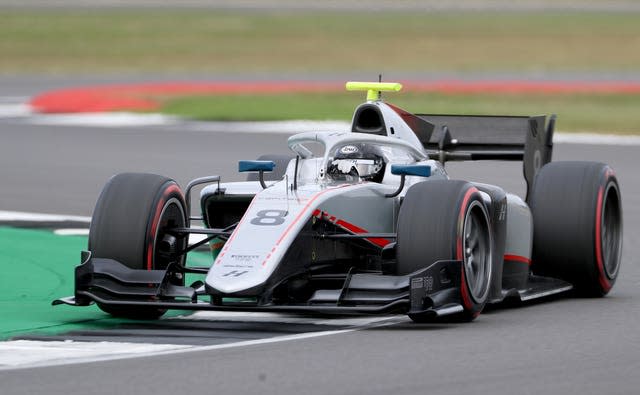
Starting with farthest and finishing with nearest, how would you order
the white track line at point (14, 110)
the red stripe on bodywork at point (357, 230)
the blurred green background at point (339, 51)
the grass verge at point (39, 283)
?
1. the blurred green background at point (339, 51)
2. the white track line at point (14, 110)
3. the red stripe on bodywork at point (357, 230)
4. the grass verge at point (39, 283)

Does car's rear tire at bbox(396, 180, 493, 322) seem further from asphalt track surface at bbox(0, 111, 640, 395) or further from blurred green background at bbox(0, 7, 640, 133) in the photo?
blurred green background at bbox(0, 7, 640, 133)

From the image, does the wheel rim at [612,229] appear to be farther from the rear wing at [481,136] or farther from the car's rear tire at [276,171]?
the car's rear tire at [276,171]

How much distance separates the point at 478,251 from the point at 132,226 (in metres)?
2.15

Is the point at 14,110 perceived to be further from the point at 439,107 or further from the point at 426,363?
the point at 426,363

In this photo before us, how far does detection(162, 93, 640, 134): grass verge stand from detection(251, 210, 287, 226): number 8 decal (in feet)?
58.6

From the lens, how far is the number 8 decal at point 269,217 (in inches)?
329

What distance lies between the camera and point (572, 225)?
32.2ft

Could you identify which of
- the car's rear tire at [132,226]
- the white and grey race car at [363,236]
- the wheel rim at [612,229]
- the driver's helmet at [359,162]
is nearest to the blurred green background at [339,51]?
the wheel rim at [612,229]

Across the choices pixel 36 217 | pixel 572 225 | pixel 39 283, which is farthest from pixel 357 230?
pixel 36 217

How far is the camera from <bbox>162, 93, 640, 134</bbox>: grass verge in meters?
28.0

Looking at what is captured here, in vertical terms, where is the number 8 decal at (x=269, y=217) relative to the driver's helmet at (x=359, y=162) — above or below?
below

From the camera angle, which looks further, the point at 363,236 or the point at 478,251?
the point at 478,251

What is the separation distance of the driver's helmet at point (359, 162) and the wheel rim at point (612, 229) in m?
1.81

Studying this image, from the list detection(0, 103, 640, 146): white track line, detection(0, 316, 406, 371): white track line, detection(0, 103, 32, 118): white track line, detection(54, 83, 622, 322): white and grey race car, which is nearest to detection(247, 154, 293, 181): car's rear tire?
detection(54, 83, 622, 322): white and grey race car
